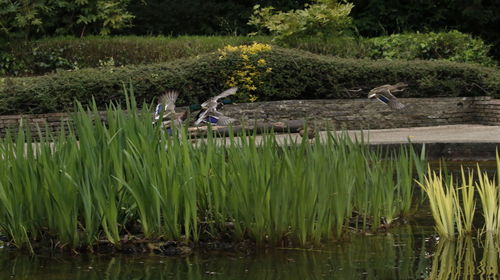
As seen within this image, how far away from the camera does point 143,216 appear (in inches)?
205

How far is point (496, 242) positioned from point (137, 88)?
890 cm

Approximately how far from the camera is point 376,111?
14727mm

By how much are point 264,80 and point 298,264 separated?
9.53 metres

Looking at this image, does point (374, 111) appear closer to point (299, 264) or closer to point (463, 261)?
point (463, 261)

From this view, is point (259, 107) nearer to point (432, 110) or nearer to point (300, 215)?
point (432, 110)

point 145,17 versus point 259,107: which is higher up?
point 145,17

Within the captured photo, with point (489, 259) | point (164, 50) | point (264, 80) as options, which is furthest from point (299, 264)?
point (164, 50)

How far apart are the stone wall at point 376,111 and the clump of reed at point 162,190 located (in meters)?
8.51

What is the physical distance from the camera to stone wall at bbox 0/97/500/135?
14219mm

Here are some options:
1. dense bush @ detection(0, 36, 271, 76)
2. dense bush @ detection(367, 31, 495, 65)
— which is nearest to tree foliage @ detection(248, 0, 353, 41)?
dense bush @ detection(0, 36, 271, 76)

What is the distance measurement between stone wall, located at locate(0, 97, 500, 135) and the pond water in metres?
8.70

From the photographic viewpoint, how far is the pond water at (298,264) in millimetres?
4750

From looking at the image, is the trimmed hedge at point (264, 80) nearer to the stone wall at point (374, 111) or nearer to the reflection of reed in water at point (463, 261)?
the stone wall at point (374, 111)

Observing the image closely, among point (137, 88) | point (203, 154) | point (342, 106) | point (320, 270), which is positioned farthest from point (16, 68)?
point (320, 270)
